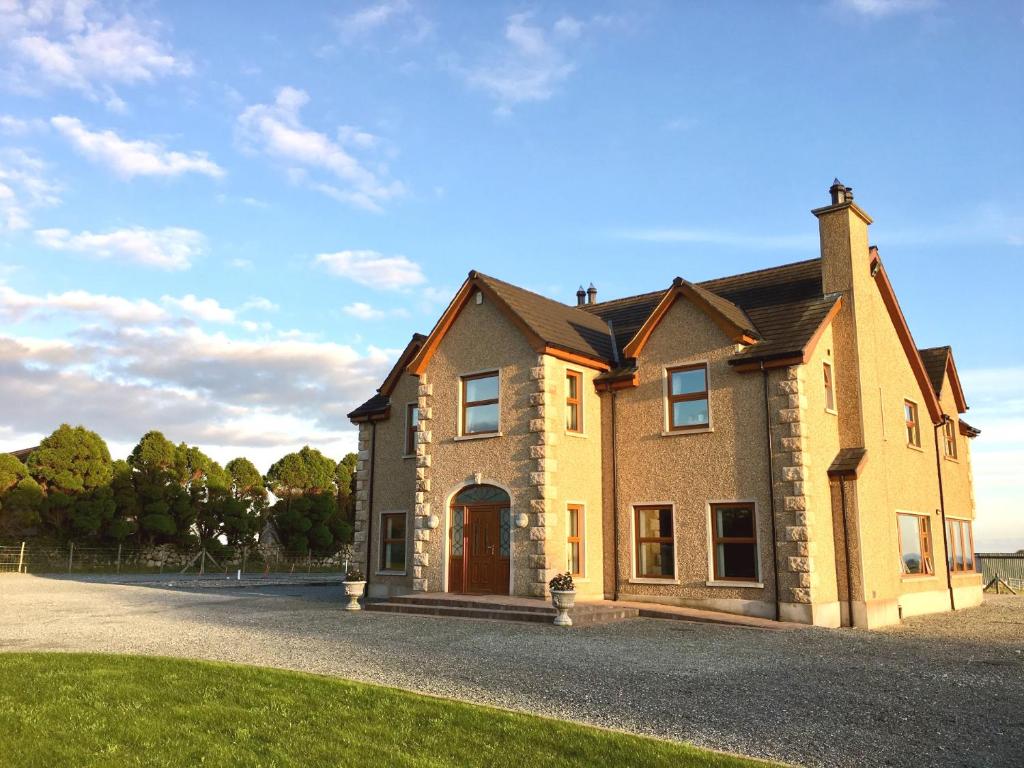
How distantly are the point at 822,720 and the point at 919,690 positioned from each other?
2.56 meters

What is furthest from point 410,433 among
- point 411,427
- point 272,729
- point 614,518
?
point 272,729

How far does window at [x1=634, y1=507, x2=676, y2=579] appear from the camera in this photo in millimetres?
19688

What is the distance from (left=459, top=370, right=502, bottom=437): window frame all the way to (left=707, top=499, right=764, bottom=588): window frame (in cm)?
A: 559

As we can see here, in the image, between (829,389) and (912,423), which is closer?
(829,389)

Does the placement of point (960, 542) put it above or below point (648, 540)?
below

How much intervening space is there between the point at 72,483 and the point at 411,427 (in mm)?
20603

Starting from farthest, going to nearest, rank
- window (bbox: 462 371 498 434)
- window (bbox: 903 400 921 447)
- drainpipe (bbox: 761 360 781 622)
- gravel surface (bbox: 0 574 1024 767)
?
window (bbox: 903 400 921 447)
window (bbox: 462 371 498 434)
drainpipe (bbox: 761 360 781 622)
gravel surface (bbox: 0 574 1024 767)

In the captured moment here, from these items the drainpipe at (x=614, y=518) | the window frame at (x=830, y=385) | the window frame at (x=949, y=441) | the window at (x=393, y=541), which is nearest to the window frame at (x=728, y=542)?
the drainpipe at (x=614, y=518)

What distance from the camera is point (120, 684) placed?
30.7 feet

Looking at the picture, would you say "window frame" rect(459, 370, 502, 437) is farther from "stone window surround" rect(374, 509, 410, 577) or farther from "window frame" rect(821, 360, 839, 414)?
"window frame" rect(821, 360, 839, 414)

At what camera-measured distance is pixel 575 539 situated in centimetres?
2002

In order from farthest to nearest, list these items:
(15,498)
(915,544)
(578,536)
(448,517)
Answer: (15,498) < (915,544) < (448,517) < (578,536)

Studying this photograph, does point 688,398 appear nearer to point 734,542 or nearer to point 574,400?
point 574,400

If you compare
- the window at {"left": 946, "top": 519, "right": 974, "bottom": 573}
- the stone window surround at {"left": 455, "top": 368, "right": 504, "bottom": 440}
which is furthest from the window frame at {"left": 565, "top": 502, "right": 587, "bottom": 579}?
the window at {"left": 946, "top": 519, "right": 974, "bottom": 573}
